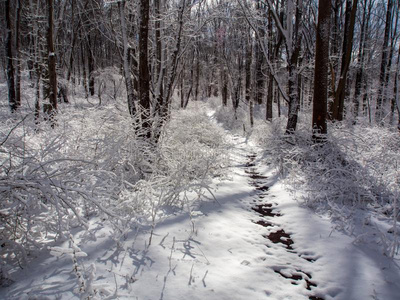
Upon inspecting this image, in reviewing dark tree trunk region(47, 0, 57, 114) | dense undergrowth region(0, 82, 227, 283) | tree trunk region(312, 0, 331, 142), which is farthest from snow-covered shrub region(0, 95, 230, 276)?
dark tree trunk region(47, 0, 57, 114)

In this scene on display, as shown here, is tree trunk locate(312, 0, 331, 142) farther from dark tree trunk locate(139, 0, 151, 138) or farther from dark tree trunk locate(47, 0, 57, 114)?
dark tree trunk locate(47, 0, 57, 114)

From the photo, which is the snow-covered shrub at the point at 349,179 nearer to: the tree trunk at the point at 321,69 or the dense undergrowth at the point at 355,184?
the dense undergrowth at the point at 355,184

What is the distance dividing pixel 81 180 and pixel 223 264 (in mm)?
1970

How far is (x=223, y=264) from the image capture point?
2.42 metres

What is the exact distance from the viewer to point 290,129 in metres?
7.84

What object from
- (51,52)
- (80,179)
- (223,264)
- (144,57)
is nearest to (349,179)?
(223,264)

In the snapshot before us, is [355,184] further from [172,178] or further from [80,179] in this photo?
[80,179]

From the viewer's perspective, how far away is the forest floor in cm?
191

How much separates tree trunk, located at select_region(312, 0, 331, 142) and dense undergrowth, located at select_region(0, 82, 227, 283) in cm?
273

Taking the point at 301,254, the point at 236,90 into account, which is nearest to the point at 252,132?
the point at 236,90

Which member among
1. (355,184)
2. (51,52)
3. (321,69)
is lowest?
(355,184)

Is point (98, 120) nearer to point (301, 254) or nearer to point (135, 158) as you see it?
point (135, 158)

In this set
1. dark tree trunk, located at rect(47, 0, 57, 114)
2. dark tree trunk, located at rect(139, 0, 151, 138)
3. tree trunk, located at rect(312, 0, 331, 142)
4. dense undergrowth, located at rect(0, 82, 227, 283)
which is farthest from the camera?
dark tree trunk, located at rect(47, 0, 57, 114)

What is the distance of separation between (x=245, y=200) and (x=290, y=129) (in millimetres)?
4347
